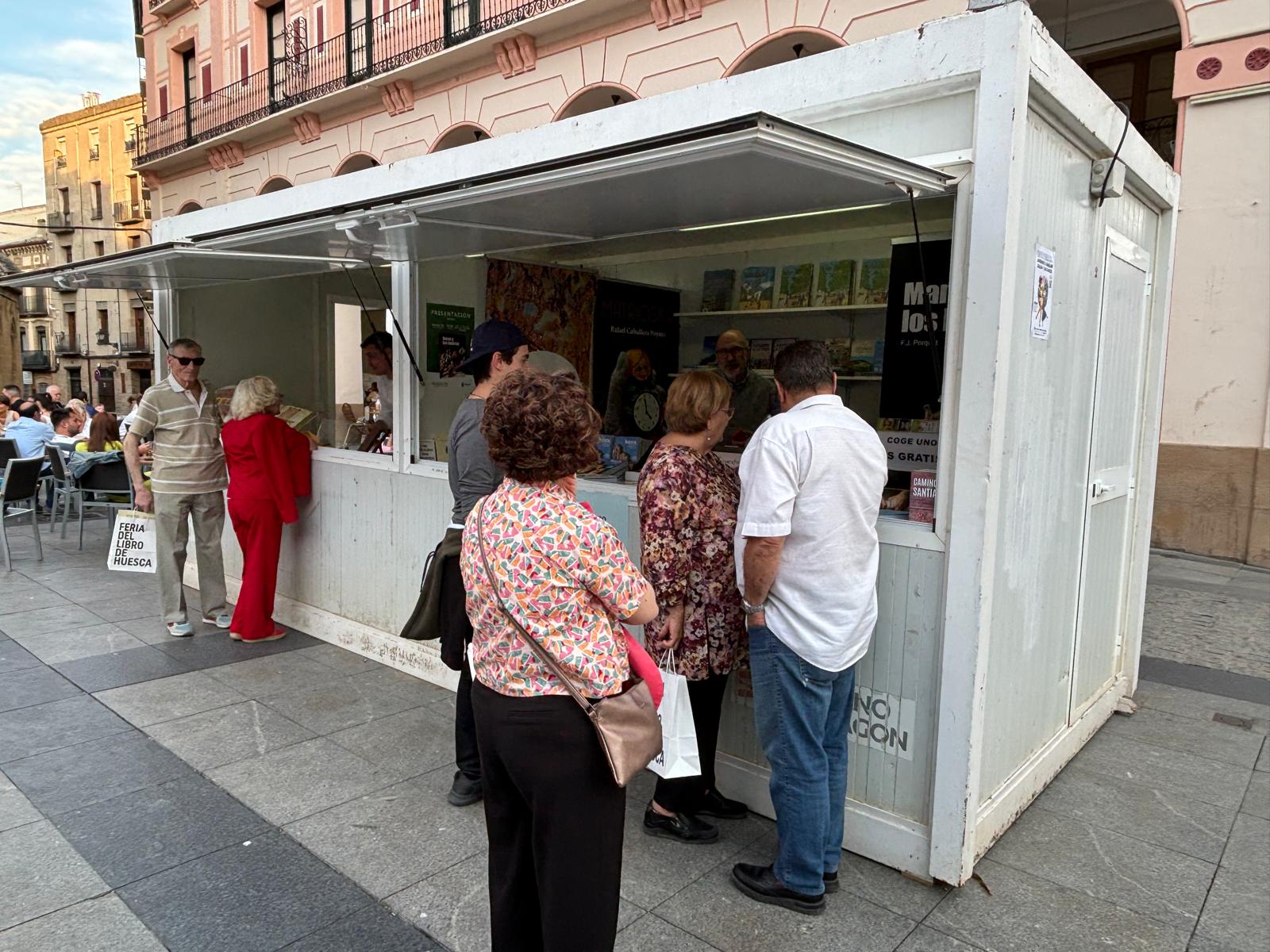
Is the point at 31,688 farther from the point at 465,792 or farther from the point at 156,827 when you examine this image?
the point at 465,792

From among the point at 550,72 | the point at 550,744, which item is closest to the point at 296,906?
the point at 550,744

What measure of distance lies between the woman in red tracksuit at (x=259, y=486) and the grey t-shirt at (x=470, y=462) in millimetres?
2478

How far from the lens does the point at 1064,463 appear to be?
346 cm

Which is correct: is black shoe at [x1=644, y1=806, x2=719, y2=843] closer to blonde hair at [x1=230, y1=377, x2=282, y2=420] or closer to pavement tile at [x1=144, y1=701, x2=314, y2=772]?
pavement tile at [x1=144, y1=701, x2=314, y2=772]

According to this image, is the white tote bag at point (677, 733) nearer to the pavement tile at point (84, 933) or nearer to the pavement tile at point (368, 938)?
the pavement tile at point (368, 938)

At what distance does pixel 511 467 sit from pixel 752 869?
1.77m

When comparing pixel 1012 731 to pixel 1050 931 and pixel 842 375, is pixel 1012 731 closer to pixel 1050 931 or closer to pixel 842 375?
pixel 1050 931

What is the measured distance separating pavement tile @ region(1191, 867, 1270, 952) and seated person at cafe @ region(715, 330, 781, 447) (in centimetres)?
307

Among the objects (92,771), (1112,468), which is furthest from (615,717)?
(1112,468)

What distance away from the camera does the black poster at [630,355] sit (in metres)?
6.21

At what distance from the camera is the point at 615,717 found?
1.98 meters

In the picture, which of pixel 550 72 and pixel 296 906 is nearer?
pixel 296 906

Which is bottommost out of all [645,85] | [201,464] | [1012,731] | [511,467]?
[1012,731]

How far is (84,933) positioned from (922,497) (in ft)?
9.86
